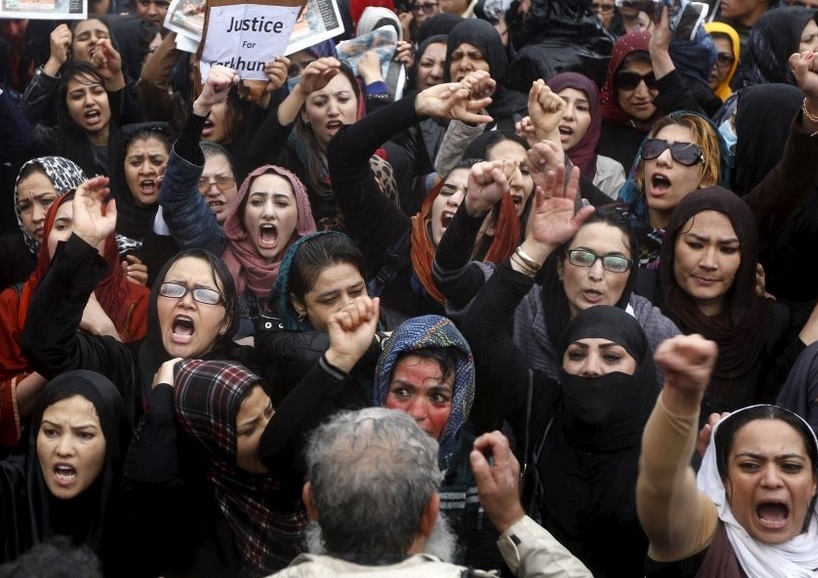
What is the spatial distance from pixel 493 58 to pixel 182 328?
2.56m

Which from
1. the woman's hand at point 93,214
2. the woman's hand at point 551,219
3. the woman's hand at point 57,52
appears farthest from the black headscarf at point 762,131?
the woman's hand at point 57,52

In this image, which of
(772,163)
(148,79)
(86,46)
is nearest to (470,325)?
(772,163)

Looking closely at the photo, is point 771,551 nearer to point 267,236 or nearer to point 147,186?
point 267,236

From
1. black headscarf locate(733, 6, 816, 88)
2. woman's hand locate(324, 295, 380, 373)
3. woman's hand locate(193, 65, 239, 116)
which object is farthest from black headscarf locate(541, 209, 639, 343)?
black headscarf locate(733, 6, 816, 88)

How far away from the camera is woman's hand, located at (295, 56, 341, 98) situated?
5.95 m

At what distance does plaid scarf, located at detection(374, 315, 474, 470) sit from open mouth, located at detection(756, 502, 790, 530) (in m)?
0.93

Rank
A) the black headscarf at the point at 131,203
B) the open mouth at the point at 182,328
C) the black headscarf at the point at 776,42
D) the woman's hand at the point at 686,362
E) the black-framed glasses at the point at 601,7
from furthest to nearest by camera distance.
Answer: the black-framed glasses at the point at 601,7 → the black headscarf at the point at 776,42 → the black headscarf at the point at 131,203 → the open mouth at the point at 182,328 → the woman's hand at the point at 686,362

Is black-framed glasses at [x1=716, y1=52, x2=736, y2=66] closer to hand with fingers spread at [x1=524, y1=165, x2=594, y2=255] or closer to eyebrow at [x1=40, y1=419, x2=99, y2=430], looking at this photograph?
hand with fingers spread at [x1=524, y1=165, x2=594, y2=255]

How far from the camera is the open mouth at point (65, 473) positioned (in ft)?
14.2

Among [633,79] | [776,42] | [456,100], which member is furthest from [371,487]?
[776,42]

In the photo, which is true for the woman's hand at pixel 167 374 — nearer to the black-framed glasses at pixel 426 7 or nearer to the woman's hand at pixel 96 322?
the woman's hand at pixel 96 322

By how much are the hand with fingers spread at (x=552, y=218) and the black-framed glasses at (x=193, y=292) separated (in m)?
1.11

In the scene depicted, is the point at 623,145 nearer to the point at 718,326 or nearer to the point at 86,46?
the point at 718,326

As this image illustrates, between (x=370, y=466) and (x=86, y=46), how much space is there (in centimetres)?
501
